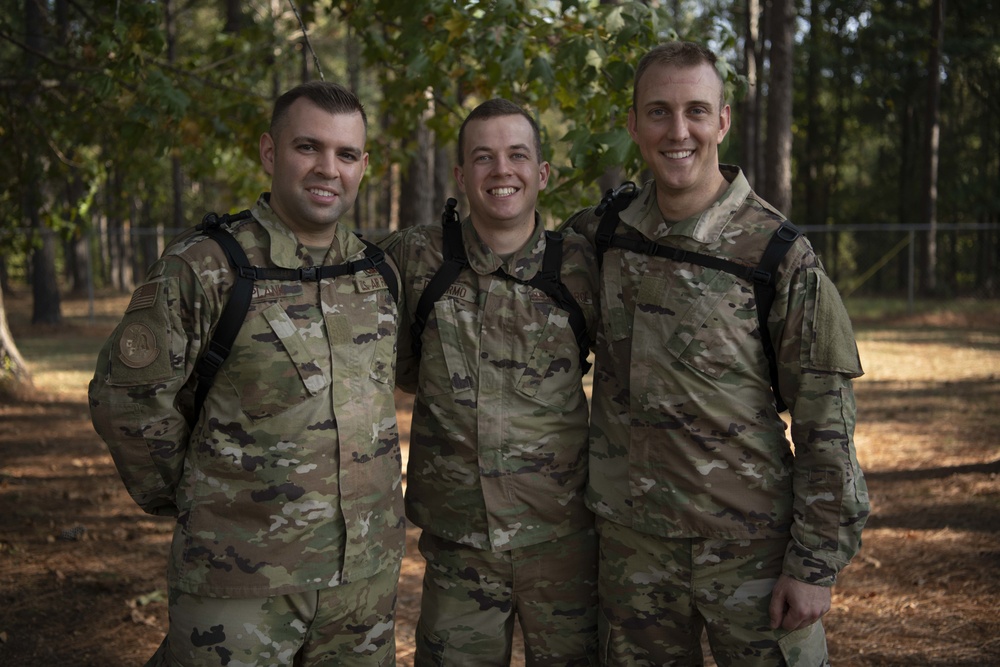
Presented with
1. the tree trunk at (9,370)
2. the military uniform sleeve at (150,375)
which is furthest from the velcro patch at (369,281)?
the tree trunk at (9,370)

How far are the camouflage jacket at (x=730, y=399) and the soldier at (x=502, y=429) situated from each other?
20cm

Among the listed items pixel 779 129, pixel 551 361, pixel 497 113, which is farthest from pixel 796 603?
pixel 779 129

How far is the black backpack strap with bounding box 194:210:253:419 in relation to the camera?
2682 mm

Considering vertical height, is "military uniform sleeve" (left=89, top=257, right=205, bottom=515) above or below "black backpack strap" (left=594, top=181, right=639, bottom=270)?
below

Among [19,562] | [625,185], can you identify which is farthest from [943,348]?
[19,562]

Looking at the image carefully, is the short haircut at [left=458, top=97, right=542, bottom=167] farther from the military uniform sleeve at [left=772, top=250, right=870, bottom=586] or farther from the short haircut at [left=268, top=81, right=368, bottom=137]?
the military uniform sleeve at [left=772, top=250, right=870, bottom=586]

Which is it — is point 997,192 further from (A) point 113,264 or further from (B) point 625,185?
(A) point 113,264

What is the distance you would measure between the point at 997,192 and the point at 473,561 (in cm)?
2634

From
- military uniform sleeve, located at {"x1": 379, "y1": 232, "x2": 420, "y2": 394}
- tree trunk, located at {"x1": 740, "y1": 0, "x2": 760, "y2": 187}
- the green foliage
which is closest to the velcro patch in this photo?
military uniform sleeve, located at {"x1": 379, "y1": 232, "x2": 420, "y2": 394}

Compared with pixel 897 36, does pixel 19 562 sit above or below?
below

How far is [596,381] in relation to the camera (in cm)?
315

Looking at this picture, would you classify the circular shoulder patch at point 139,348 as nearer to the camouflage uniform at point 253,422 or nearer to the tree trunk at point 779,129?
the camouflage uniform at point 253,422

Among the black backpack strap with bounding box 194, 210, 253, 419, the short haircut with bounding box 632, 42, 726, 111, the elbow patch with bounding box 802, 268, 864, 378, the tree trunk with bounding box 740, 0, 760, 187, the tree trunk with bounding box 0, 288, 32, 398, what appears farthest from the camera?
the tree trunk with bounding box 740, 0, 760, 187

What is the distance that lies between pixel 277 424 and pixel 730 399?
1.50 m
